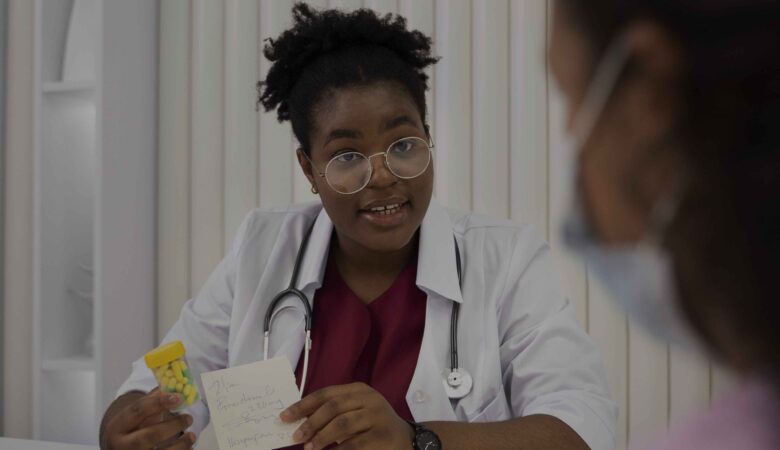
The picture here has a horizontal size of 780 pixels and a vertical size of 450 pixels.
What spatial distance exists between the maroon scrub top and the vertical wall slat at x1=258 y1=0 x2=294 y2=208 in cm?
77

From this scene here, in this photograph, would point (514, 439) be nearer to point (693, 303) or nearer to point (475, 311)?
point (475, 311)

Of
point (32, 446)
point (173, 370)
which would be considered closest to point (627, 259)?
point (173, 370)

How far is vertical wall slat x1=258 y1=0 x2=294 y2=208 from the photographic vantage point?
2043 millimetres

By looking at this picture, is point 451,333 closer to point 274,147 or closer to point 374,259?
point 374,259

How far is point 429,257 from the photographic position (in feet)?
4.26

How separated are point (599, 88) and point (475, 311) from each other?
42.7 inches

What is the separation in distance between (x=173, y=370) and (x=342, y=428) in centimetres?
24

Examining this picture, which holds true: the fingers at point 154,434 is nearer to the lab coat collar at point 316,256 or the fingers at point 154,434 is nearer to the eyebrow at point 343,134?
the lab coat collar at point 316,256

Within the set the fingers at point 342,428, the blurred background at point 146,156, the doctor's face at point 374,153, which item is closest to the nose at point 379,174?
the doctor's face at point 374,153

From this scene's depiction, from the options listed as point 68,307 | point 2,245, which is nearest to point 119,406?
point 68,307

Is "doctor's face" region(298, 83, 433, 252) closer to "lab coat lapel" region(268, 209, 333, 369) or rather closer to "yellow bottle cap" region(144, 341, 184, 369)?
"lab coat lapel" region(268, 209, 333, 369)

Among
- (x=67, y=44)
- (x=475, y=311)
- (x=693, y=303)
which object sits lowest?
(x=475, y=311)

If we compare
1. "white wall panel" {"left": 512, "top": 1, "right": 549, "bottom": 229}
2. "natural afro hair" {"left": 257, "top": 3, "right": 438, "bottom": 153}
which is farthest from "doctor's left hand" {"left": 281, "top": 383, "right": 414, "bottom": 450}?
"white wall panel" {"left": 512, "top": 1, "right": 549, "bottom": 229}

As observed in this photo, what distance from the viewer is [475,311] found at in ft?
4.09
